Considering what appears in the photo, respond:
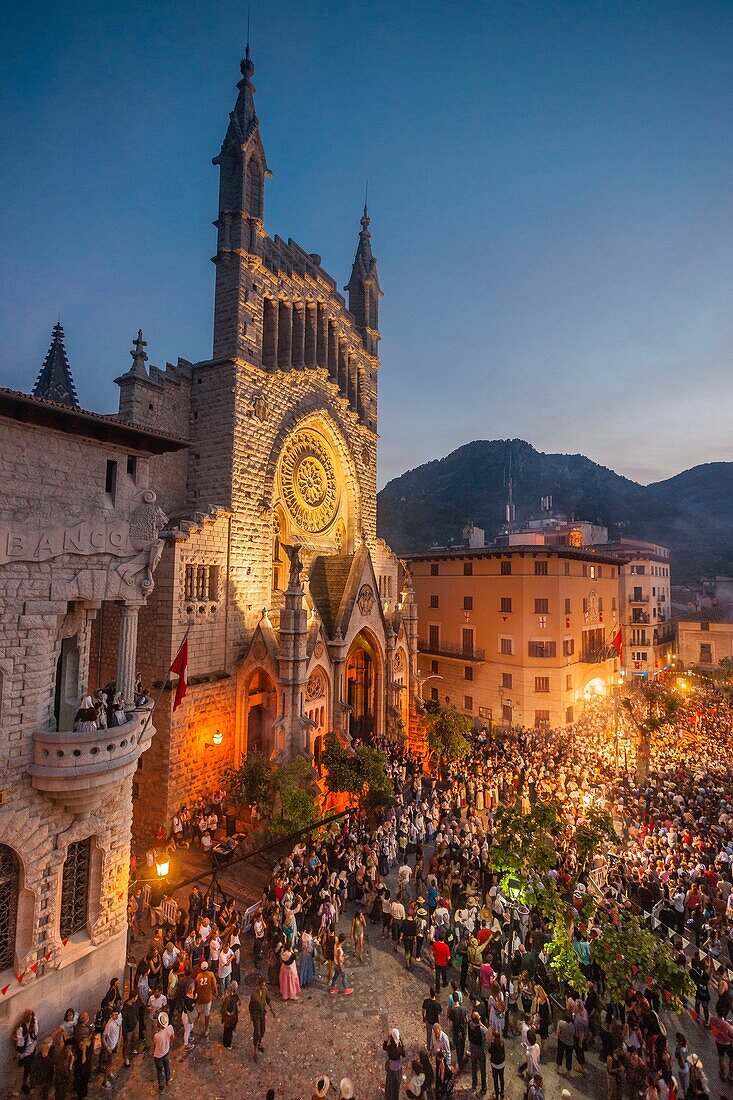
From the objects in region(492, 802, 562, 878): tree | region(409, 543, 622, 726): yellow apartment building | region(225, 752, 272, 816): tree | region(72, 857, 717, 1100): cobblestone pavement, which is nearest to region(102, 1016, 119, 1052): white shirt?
region(72, 857, 717, 1100): cobblestone pavement

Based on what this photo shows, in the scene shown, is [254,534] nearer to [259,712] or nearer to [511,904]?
[259,712]

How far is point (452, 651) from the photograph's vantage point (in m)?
45.2

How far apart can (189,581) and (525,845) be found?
1559cm

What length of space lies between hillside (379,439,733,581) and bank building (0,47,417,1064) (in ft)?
303

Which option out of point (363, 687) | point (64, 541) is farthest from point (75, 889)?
point (363, 687)

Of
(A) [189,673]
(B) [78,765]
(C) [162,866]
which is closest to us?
(B) [78,765]

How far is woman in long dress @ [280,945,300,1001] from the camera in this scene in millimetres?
12742

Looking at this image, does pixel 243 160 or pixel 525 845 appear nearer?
pixel 525 845

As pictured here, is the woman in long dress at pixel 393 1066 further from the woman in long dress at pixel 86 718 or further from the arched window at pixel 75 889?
the woman in long dress at pixel 86 718

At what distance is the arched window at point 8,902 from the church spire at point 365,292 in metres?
34.9

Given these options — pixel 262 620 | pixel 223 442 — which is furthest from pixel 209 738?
pixel 223 442

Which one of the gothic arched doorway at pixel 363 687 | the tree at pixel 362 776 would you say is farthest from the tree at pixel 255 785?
the gothic arched doorway at pixel 363 687

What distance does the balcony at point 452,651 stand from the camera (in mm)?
42969

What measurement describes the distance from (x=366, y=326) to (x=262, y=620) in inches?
953
